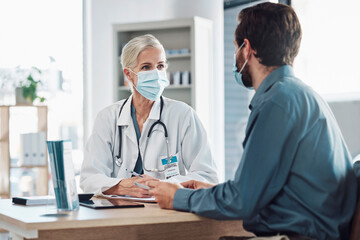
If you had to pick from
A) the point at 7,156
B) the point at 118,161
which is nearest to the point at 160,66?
the point at 118,161

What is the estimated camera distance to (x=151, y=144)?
264 cm

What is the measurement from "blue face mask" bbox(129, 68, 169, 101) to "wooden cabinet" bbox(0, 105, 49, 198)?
7.96ft

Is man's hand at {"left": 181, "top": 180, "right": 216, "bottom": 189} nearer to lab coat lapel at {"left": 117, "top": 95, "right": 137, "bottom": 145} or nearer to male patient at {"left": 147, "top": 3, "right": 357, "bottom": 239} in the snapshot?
male patient at {"left": 147, "top": 3, "right": 357, "bottom": 239}

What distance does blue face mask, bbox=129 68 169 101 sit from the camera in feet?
9.12

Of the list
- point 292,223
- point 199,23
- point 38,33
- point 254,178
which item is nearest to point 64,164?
point 254,178

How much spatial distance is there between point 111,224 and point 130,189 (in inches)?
24.0

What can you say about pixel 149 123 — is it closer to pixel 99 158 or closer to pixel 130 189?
pixel 99 158

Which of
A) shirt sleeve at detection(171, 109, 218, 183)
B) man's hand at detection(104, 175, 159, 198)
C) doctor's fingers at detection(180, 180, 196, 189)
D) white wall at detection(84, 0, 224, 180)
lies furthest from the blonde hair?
white wall at detection(84, 0, 224, 180)

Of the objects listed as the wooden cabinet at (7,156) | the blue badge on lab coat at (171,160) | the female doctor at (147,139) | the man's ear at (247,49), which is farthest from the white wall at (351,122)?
the wooden cabinet at (7,156)

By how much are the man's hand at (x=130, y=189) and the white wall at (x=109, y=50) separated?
10.4 ft

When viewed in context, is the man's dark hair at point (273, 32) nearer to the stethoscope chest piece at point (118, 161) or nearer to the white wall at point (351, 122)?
the stethoscope chest piece at point (118, 161)

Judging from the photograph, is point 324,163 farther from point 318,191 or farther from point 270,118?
point 270,118

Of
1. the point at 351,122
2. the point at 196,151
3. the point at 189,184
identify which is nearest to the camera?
the point at 189,184

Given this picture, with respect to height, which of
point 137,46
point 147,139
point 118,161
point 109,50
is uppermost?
point 109,50
